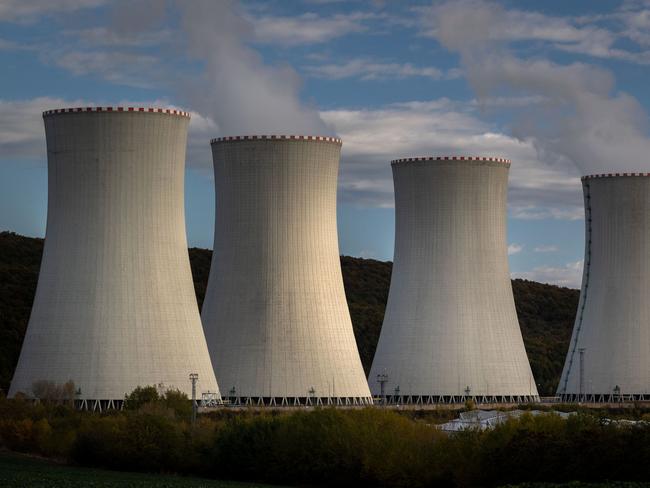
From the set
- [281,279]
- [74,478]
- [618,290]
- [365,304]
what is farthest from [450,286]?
[365,304]

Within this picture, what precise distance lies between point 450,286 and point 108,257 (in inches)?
549

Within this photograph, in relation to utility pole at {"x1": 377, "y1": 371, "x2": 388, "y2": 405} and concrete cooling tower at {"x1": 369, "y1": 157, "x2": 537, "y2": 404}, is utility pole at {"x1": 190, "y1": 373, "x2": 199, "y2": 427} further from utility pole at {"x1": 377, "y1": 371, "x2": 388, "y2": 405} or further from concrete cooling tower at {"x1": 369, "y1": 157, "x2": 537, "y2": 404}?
concrete cooling tower at {"x1": 369, "y1": 157, "x2": 537, "y2": 404}

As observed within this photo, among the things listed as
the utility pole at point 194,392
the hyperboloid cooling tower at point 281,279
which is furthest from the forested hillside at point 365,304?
the utility pole at point 194,392

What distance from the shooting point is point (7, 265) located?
238 ft

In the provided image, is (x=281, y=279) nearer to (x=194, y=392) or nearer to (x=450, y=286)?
(x=194, y=392)

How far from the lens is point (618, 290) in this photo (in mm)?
52406

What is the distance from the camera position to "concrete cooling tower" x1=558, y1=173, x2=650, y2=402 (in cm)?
5228

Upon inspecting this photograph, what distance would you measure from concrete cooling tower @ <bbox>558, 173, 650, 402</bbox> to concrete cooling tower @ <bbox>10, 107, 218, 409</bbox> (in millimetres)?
17291

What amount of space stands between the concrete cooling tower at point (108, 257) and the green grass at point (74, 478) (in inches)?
155

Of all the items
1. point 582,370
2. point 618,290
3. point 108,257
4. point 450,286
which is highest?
point 618,290

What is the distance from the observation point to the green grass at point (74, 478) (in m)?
30.3

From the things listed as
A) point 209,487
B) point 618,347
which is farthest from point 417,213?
point 209,487

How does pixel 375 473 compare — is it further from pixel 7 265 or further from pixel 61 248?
pixel 7 265

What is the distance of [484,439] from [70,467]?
9.37 metres
